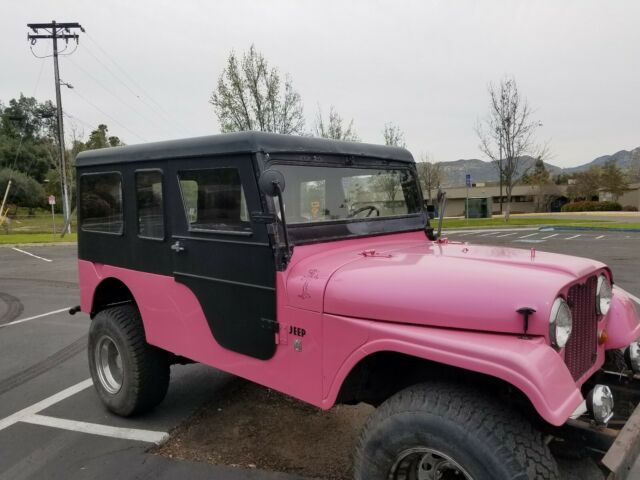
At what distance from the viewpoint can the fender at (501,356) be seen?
73.5 inches

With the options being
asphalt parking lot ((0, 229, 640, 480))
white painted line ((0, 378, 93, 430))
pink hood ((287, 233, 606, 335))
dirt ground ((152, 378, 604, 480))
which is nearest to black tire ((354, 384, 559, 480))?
pink hood ((287, 233, 606, 335))

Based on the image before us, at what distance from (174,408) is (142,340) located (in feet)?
2.41

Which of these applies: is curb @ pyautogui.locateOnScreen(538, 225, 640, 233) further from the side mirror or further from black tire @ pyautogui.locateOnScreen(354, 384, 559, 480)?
the side mirror

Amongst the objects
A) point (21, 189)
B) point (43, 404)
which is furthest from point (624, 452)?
point (21, 189)

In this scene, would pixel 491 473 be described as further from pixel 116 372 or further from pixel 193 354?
pixel 116 372

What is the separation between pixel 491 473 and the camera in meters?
1.92

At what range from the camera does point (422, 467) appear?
221 cm

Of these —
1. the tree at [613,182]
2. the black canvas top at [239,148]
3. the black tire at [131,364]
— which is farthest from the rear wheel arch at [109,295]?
the tree at [613,182]

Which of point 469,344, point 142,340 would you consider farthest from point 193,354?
point 469,344

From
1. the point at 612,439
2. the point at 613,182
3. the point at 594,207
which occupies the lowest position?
the point at 612,439

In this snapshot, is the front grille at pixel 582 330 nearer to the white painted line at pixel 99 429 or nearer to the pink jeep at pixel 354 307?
the pink jeep at pixel 354 307

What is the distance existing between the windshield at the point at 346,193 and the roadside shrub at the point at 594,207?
4401cm

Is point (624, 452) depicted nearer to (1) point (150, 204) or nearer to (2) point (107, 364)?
(1) point (150, 204)

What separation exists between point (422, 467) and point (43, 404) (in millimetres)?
3595
